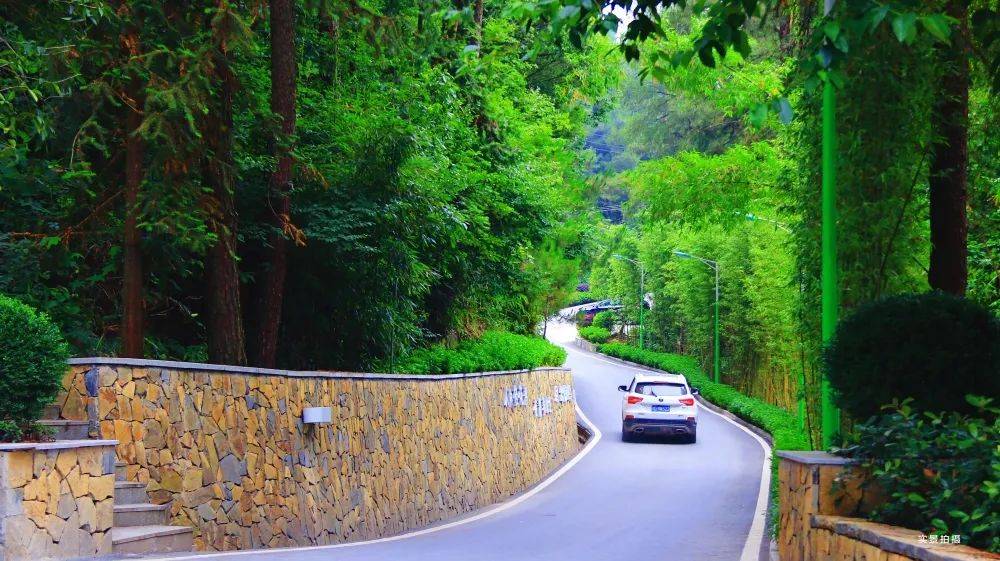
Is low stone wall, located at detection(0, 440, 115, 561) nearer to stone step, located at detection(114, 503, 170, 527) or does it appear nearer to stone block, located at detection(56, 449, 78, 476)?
stone block, located at detection(56, 449, 78, 476)

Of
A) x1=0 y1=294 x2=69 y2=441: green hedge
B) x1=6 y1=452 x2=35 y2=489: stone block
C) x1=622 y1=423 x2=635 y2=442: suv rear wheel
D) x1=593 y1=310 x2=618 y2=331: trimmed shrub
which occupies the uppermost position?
A: x1=593 y1=310 x2=618 y2=331: trimmed shrub

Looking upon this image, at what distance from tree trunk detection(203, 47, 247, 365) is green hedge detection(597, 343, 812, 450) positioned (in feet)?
23.2

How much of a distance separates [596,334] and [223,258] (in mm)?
76551

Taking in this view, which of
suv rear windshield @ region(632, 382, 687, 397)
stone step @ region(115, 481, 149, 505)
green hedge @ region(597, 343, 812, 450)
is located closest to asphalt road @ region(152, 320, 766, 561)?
stone step @ region(115, 481, 149, 505)

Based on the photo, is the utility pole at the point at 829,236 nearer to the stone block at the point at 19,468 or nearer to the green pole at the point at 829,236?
the green pole at the point at 829,236

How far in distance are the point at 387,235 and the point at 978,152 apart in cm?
753

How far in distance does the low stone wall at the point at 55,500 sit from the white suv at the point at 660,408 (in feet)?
73.1

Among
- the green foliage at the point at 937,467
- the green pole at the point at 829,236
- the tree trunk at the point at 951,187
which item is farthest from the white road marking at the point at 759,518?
the green foliage at the point at 937,467

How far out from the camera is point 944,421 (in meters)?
7.97

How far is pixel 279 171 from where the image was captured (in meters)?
13.6

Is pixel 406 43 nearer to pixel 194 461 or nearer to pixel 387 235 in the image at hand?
pixel 387 235

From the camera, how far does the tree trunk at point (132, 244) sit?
37.7 ft

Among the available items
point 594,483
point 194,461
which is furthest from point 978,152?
point 594,483

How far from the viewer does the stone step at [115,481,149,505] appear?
361 inches
